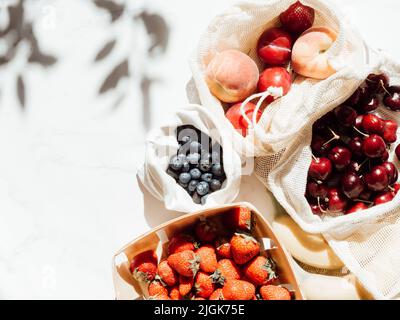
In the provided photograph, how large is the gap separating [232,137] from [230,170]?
8 centimetres

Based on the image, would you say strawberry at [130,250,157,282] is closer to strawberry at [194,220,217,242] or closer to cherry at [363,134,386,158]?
strawberry at [194,220,217,242]

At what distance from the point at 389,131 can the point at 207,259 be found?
501 mm

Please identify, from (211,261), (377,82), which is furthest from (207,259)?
(377,82)

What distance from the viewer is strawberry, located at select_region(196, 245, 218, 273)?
1055 mm

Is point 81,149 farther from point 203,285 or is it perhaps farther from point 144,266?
point 203,285

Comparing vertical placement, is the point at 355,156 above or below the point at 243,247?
above

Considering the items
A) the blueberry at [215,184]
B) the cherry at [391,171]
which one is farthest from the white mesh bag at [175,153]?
the cherry at [391,171]

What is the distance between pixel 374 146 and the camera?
41.2 inches

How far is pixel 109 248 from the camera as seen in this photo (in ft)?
3.90

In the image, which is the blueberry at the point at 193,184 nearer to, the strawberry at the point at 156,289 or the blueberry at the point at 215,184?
the blueberry at the point at 215,184

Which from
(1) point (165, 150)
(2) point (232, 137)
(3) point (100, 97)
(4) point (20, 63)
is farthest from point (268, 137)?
(4) point (20, 63)

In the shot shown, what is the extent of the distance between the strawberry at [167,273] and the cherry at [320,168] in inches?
15.0

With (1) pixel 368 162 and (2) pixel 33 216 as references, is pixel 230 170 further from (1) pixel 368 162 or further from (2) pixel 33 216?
(2) pixel 33 216

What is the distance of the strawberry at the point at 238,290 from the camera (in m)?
1.02
